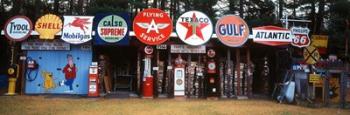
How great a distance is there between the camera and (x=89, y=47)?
1684cm

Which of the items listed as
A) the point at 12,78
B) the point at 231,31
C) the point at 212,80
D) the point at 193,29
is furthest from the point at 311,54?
the point at 12,78

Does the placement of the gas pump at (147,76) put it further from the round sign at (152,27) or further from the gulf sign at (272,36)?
the gulf sign at (272,36)

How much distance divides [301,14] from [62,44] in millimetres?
14847

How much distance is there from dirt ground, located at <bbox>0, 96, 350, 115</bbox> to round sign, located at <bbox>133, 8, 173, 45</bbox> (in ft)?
7.24

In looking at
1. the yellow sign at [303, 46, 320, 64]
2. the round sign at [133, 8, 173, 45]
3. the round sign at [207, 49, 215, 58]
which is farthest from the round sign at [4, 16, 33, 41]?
the yellow sign at [303, 46, 320, 64]

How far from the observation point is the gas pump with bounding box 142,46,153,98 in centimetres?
1645

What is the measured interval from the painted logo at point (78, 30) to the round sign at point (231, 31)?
4597 millimetres

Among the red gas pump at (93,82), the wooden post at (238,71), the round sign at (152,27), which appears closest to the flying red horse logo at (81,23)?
the red gas pump at (93,82)

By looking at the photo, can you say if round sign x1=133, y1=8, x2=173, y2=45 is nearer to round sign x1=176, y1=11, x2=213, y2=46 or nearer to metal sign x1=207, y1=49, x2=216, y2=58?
round sign x1=176, y1=11, x2=213, y2=46

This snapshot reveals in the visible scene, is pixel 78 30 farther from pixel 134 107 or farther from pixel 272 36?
pixel 272 36

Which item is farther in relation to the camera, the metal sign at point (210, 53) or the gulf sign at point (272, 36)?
the metal sign at point (210, 53)

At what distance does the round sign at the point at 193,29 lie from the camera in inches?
647

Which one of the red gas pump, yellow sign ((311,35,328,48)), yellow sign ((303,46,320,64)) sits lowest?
the red gas pump

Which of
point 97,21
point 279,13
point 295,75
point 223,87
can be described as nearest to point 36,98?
point 97,21
